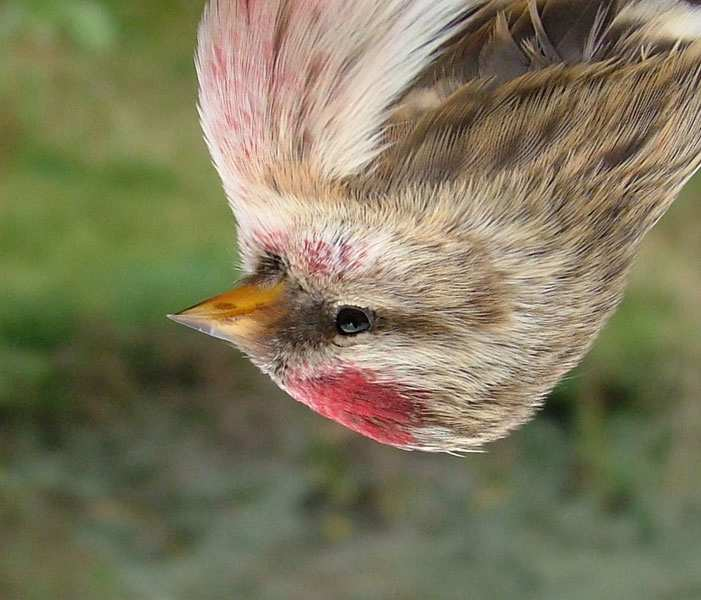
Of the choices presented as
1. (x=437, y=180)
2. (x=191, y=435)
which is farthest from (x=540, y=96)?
(x=191, y=435)

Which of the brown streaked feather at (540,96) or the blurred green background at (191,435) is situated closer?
the brown streaked feather at (540,96)

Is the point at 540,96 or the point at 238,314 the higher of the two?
the point at 540,96

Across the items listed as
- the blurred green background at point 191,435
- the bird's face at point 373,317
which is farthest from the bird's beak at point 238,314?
the blurred green background at point 191,435

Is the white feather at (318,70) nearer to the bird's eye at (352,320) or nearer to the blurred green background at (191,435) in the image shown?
the bird's eye at (352,320)

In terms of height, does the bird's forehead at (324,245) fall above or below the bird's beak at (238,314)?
above

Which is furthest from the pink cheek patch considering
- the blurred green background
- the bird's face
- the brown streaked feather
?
the blurred green background

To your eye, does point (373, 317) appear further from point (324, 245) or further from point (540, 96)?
point (540, 96)
